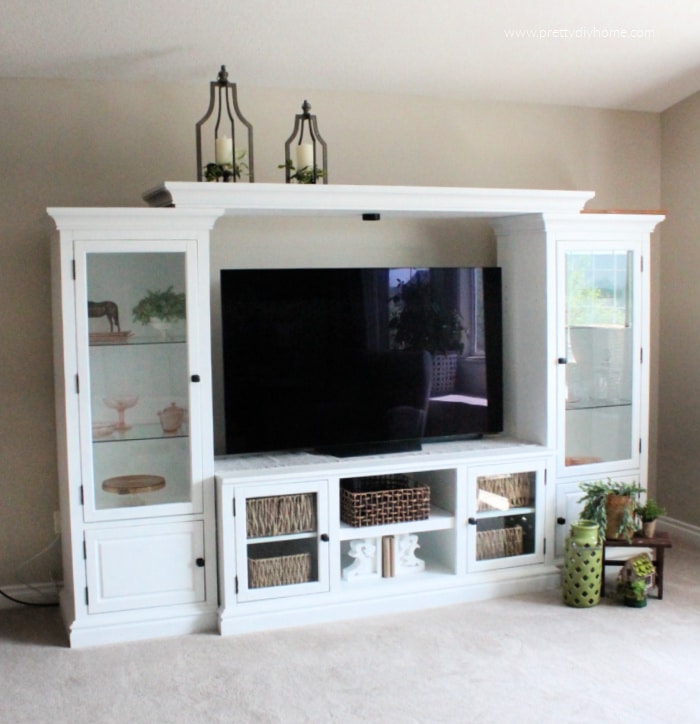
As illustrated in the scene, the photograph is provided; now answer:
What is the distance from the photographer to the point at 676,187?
4.72 metres

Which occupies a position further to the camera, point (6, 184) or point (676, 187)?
point (676, 187)

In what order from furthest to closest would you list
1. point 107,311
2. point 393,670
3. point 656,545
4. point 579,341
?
point 579,341 < point 656,545 < point 107,311 < point 393,670

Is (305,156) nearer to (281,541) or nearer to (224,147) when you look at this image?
(224,147)

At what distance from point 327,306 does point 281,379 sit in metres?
0.37

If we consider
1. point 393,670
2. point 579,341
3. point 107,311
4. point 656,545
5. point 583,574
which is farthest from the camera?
point 579,341

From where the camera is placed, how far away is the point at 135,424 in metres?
3.58

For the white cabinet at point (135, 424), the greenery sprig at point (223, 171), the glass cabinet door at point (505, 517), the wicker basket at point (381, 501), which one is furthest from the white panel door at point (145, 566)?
the greenery sprig at point (223, 171)

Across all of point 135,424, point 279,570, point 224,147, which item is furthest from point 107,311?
point 279,570

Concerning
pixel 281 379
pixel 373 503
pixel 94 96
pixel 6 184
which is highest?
pixel 94 96

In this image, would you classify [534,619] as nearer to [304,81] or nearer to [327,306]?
[327,306]

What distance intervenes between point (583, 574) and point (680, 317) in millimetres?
1680

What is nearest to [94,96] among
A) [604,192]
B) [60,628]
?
[60,628]

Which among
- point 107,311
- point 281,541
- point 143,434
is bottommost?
point 281,541

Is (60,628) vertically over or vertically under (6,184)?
under
